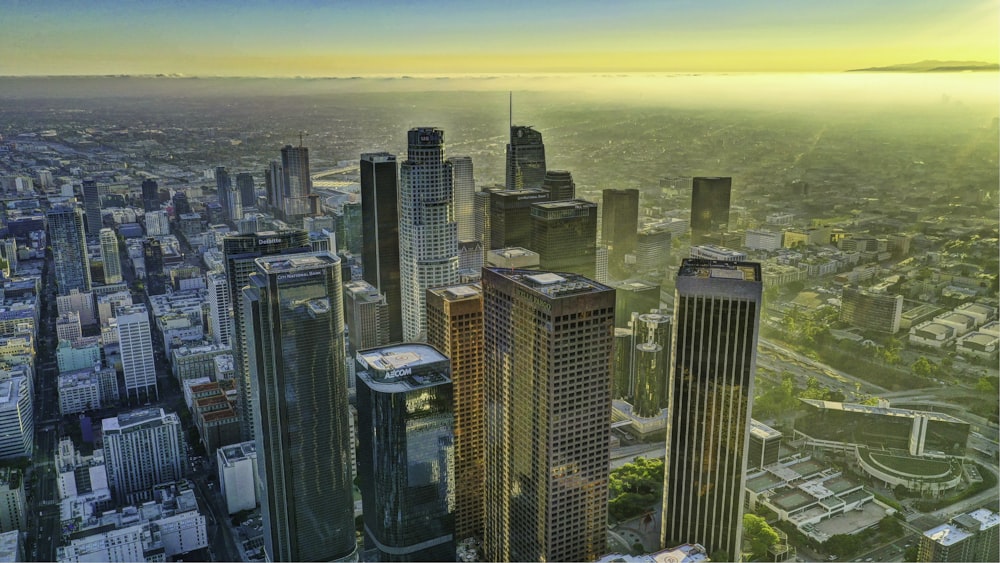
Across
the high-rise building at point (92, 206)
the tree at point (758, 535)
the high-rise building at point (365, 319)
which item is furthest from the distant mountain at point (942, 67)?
the high-rise building at point (92, 206)

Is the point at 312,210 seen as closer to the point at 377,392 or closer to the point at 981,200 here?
the point at 377,392

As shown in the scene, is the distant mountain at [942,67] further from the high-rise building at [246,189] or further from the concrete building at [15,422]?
the concrete building at [15,422]

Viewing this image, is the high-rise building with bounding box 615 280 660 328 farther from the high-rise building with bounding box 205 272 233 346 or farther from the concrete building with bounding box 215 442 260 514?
the high-rise building with bounding box 205 272 233 346

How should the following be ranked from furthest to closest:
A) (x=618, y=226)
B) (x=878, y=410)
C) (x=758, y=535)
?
1. (x=618, y=226)
2. (x=878, y=410)
3. (x=758, y=535)

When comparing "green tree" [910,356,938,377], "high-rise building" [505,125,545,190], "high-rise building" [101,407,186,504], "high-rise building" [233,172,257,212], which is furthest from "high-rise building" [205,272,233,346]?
"green tree" [910,356,938,377]

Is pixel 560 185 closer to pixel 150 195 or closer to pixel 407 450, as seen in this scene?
pixel 150 195

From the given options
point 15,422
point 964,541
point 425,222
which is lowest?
point 964,541

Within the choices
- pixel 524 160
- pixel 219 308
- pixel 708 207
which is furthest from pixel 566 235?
pixel 219 308
